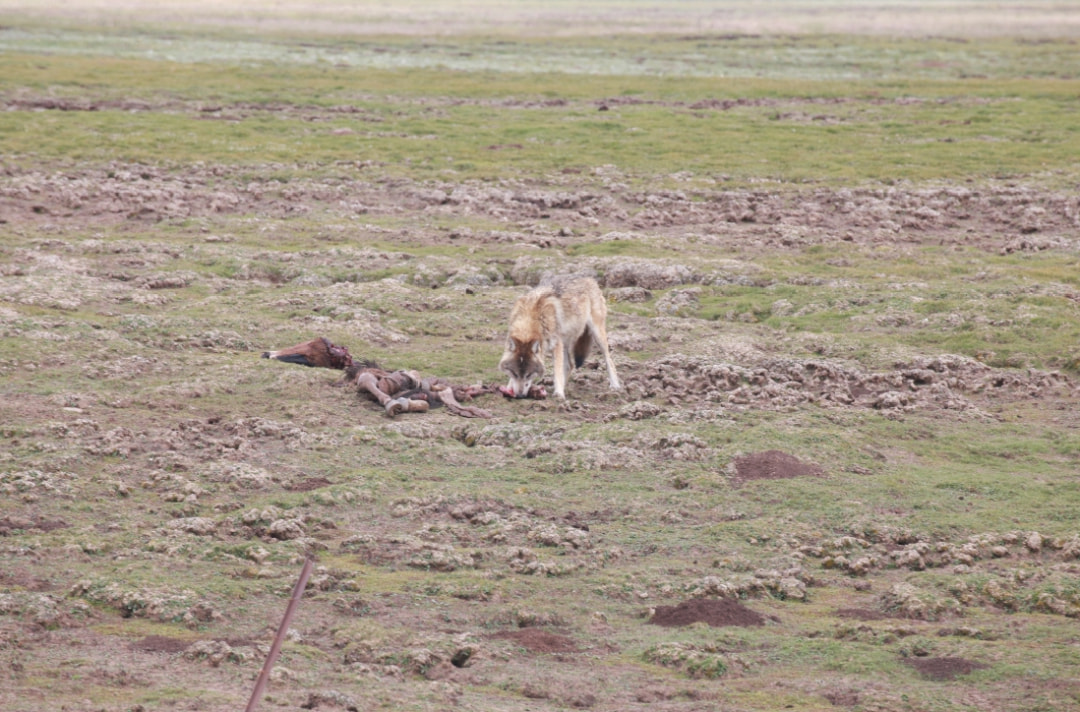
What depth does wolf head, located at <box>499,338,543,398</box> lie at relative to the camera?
1534 cm

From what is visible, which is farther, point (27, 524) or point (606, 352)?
point (606, 352)

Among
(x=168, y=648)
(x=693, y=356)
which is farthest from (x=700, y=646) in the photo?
(x=693, y=356)

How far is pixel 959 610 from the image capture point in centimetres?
969

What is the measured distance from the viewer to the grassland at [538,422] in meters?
8.66

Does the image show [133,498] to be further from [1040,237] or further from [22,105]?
[22,105]

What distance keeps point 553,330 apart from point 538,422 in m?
1.61

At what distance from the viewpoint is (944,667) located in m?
8.51

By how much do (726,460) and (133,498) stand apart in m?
5.87

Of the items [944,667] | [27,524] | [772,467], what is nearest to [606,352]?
[772,467]

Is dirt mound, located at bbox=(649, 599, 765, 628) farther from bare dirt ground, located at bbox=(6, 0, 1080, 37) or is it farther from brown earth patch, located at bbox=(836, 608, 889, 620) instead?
bare dirt ground, located at bbox=(6, 0, 1080, 37)

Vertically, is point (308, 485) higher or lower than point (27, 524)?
lower

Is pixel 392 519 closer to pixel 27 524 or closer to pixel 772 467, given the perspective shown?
pixel 27 524

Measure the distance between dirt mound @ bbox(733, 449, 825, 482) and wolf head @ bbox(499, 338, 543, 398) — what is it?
3357 mm

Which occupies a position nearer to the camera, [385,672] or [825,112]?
Answer: [385,672]
